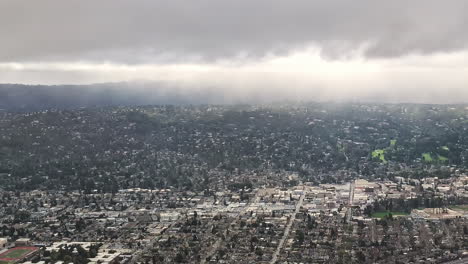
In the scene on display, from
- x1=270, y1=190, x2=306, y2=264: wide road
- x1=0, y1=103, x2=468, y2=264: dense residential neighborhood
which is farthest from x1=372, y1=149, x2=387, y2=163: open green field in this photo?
x1=270, y1=190, x2=306, y2=264: wide road

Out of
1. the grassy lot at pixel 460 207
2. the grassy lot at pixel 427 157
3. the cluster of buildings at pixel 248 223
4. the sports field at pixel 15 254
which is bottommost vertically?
the sports field at pixel 15 254

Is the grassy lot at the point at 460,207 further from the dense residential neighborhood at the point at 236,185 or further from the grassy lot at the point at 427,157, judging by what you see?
the grassy lot at the point at 427,157

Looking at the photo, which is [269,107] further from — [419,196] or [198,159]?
[419,196]

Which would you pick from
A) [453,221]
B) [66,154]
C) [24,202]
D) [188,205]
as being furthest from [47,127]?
[453,221]

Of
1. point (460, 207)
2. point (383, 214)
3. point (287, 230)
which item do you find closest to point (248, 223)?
point (287, 230)

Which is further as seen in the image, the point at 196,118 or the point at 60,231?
the point at 196,118

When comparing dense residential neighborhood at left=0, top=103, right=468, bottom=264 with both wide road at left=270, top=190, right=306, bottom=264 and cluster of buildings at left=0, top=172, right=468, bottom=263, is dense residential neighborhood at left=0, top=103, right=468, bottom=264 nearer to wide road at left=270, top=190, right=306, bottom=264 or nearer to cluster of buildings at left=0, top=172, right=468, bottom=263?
cluster of buildings at left=0, top=172, right=468, bottom=263

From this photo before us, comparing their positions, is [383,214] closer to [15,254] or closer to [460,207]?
[460,207]

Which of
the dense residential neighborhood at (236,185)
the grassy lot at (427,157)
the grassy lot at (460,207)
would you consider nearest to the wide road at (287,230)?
the dense residential neighborhood at (236,185)

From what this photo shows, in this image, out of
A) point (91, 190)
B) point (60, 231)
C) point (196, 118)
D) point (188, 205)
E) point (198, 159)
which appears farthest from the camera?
point (196, 118)
